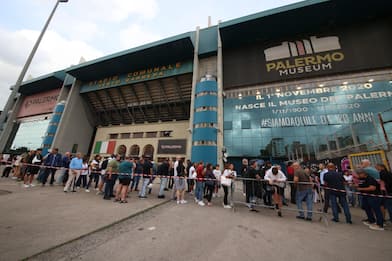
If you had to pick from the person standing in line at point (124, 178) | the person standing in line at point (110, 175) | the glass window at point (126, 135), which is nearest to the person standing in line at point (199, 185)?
the person standing in line at point (124, 178)

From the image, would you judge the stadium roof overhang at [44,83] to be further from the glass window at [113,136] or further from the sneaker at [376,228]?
the sneaker at [376,228]

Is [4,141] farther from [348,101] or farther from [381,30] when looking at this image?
[381,30]

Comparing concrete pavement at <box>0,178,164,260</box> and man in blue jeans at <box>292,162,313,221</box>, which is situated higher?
man in blue jeans at <box>292,162,313,221</box>

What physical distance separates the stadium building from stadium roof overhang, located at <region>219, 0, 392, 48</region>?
111mm

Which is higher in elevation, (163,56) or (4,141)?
(163,56)

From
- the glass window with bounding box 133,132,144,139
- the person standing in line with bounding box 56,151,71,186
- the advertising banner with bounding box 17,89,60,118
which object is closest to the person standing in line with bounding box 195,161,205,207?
the person standing in line with bounding box 56,151,71,186

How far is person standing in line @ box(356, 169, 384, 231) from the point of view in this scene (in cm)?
402

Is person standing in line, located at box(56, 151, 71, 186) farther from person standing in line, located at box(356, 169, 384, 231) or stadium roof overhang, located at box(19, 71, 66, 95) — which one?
stadium roof overhang, located at box(19, 71, 66, 95)

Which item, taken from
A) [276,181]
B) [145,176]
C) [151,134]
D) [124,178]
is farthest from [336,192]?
[151,134]

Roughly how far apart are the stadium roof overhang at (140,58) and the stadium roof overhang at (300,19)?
555cm

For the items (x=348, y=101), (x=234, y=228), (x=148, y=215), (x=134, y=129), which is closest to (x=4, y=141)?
(x=134, y=129)

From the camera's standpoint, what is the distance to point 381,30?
1695 centimetres

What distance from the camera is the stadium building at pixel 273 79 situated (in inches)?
632

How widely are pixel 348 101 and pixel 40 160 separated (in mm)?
27290
